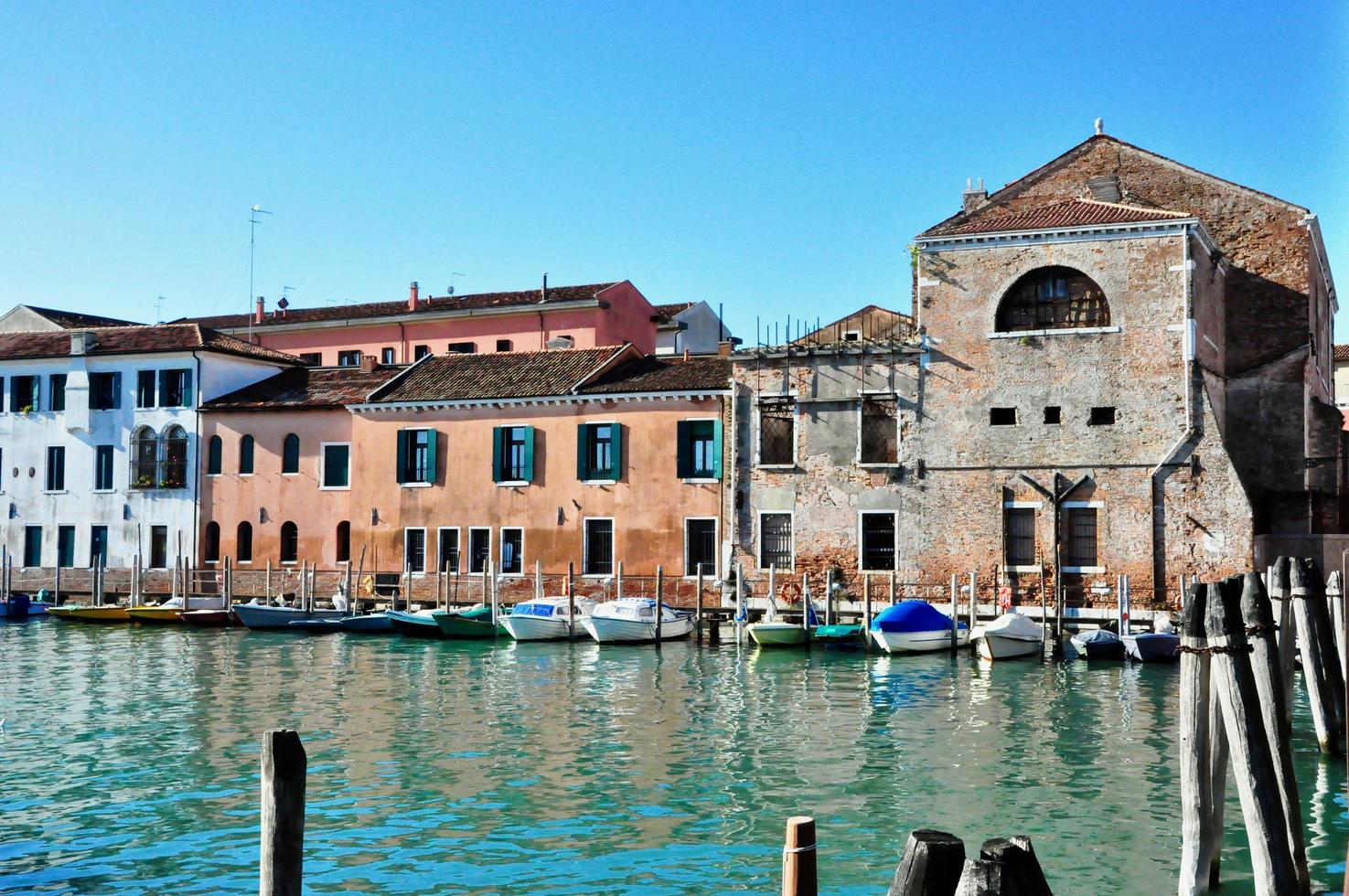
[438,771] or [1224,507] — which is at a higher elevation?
[1224,507]

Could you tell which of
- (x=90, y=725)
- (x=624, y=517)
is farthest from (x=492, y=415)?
(x=90, y=725)

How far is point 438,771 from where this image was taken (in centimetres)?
1355

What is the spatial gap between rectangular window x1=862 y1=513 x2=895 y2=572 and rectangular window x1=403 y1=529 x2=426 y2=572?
34.4ft

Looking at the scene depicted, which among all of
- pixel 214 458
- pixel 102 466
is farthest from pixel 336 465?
pixel 102 466

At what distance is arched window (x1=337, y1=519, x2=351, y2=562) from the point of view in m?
33.9

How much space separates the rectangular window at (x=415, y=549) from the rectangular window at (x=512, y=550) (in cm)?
208

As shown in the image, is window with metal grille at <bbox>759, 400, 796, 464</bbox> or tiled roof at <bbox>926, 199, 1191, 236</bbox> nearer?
tiled roof at <bbox>926, 199, 1191, 236</bbox>

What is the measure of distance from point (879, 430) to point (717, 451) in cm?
350

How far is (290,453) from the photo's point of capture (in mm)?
34625

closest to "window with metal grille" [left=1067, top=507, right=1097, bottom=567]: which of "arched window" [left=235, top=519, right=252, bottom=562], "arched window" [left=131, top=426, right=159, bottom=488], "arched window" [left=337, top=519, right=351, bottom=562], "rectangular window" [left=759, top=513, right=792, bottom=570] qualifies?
"rectangular window" [left=759, top=513, right=792, bottom=570]

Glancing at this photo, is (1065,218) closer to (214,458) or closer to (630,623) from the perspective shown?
(630,623)

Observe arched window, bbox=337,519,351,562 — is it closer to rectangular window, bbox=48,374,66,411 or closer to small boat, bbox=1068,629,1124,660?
rectangular window, bbox=48,374,66,411

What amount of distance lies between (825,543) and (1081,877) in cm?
1938

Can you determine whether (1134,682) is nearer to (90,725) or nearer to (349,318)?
(90,725)
